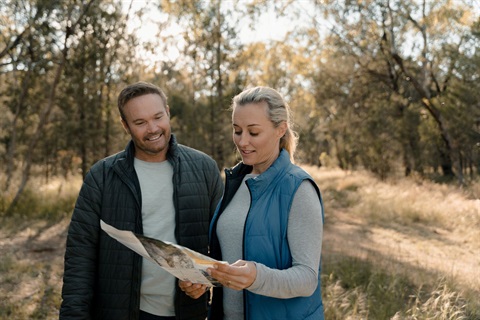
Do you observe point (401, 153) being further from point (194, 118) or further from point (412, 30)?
point (194, 118)

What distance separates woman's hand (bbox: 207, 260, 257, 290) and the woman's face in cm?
57

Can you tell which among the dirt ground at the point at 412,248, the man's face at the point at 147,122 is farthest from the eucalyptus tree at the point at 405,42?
the man's face at the point at 147,122

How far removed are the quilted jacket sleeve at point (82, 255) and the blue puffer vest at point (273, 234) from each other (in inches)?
37.0

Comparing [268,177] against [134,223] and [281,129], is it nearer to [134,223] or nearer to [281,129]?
[281,129]

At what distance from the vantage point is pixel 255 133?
221 cm

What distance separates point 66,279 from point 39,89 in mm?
18043

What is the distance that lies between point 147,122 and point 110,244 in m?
0.69

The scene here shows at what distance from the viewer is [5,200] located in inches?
481

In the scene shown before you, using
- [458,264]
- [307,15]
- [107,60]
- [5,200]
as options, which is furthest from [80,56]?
[458,264]

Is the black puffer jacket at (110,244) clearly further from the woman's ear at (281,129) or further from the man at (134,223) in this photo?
the woman's ear at (281,129)

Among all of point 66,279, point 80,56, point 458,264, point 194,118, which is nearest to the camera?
point 66,279

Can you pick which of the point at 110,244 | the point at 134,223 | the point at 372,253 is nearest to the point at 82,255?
the point at 110,244

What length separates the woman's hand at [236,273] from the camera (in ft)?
5.90

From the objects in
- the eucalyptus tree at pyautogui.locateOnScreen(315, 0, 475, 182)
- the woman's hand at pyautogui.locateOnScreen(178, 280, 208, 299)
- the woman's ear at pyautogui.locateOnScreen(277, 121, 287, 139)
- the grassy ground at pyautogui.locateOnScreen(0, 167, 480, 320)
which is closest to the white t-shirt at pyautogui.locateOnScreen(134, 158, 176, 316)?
the woman's hand at pyautogui.locateOnScreen(178, 280, 208, 299)
